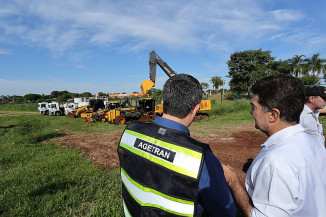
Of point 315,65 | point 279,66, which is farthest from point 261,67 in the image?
point 315,65

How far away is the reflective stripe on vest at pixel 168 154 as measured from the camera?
1058mm

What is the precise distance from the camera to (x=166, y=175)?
3.69 ft

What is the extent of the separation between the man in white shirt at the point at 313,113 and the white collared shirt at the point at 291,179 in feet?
6.16

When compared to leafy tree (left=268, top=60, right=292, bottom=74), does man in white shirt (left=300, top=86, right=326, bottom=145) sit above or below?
below

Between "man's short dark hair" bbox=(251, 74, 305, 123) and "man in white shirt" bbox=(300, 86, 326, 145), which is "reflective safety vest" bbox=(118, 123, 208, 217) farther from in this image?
"man in white shirt" bbox=(300, 86, 326, 145)

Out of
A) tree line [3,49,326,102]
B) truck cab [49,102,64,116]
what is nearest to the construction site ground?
truck cab [49,102,64,116]

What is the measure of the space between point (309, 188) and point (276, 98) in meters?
0.59

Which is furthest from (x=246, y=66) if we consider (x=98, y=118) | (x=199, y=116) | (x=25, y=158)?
(x=25, y=158)

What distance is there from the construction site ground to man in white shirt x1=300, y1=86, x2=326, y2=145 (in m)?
1.86

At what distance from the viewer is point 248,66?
99.9 feet

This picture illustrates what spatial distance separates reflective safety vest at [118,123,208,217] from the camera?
1072 millimetres

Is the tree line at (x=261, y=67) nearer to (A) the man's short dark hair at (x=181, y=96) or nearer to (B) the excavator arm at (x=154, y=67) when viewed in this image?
(B) the excavator arm at (x=154, y=67)

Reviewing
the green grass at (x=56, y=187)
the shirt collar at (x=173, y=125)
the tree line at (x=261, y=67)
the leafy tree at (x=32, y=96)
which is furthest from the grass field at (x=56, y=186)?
the leafy tree at (x=32, y=96)

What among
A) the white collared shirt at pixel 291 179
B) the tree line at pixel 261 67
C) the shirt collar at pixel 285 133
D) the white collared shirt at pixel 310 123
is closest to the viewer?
the white collared shirt at pixel 291 179
